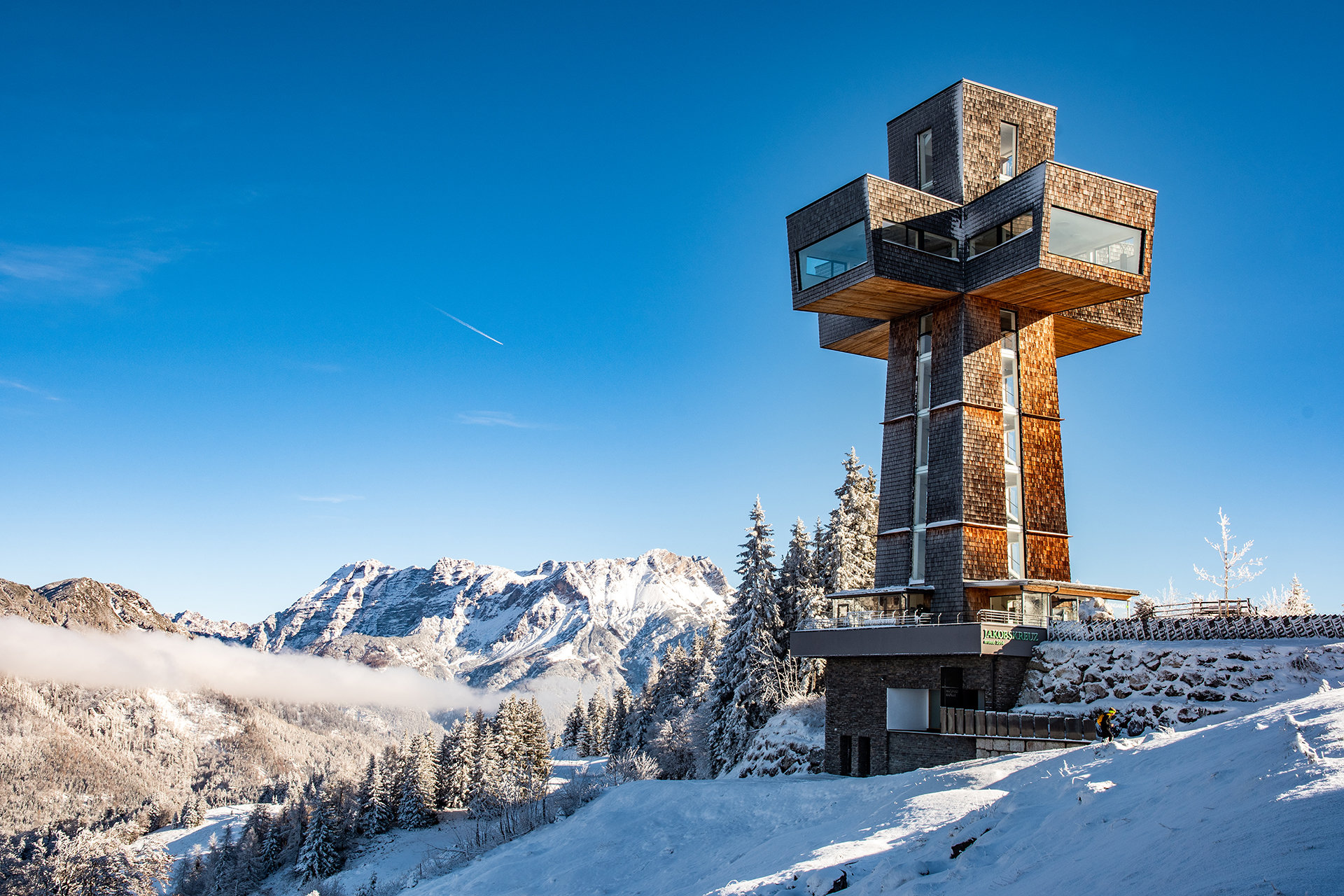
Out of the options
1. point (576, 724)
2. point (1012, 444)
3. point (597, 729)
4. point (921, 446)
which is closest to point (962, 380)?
point (921, 446)

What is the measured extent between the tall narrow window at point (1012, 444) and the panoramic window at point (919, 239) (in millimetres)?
3069

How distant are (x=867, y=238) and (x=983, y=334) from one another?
5.55 metres

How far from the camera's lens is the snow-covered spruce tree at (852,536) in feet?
150

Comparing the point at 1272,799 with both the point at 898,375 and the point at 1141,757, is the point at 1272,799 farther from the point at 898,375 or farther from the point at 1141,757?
the point at 898,375

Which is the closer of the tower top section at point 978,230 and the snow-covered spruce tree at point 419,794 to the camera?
the tower top section at point 978,230

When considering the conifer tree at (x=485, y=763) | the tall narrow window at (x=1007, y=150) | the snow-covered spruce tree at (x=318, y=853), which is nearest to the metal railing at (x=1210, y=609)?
the tall narrow window at (x=1007, y=150)

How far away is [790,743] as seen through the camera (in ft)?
117

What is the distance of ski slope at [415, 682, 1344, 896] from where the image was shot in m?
7.78

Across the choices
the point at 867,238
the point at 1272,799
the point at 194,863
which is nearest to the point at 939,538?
the point at 867,238

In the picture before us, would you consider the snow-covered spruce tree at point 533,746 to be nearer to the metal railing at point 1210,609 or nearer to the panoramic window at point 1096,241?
the metal railing at point 1210,609

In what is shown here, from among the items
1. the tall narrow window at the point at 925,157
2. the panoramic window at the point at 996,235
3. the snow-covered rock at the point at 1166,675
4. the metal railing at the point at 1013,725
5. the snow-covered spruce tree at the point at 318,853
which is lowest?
the snow-covered spruce tree at the point at 318,853

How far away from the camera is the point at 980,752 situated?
25.8 meters

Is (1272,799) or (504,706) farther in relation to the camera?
(504,706)

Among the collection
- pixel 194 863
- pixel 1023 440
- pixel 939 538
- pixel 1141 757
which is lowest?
pixel 194 863
